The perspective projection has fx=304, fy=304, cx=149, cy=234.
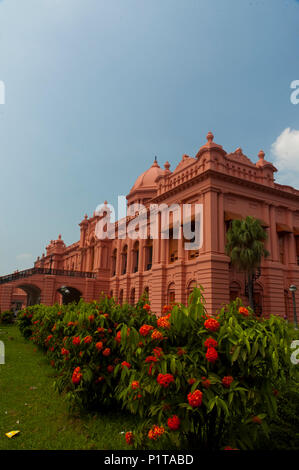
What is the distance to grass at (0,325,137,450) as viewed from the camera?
465 cm

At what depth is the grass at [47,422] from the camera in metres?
4.65

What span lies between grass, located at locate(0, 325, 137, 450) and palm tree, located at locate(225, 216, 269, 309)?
14.2m

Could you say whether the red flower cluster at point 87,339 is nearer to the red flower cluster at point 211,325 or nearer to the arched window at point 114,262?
the red flower cluster at point 211,325

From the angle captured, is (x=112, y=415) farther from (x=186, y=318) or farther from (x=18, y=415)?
(x=186, y=318)

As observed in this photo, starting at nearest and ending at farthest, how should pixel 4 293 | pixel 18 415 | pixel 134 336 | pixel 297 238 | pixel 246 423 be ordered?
pixel 246 423, pixel 134 336, pixel 18 415, pixel 297 238, pixel 4 293

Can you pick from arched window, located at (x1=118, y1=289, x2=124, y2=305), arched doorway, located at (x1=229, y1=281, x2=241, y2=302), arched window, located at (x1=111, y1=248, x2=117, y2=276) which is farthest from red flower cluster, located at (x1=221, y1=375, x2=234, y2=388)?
arched window, located at (x1=111, y1=248, x2=117, y2=276)

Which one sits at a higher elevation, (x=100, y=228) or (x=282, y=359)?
(x=100, y=228)

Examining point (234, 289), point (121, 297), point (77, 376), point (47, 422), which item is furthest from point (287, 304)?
point (47, 422)

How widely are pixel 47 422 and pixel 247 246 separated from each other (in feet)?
55.0

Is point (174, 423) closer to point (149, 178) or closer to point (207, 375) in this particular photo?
point (207, 375)

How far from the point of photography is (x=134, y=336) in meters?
4.15

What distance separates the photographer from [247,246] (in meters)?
19.9

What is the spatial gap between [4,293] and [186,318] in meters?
30.4

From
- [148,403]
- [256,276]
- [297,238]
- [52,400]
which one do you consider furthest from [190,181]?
[148,403]
